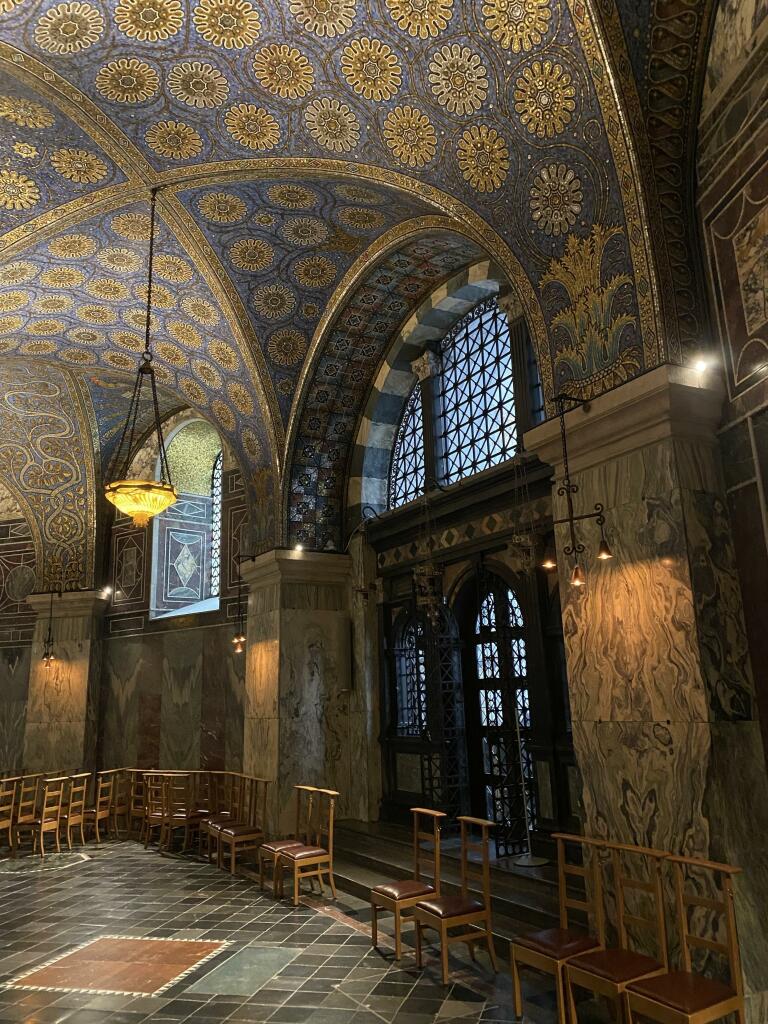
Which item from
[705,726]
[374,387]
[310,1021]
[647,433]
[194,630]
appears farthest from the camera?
[194,630]

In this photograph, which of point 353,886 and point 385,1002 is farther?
point 353,886

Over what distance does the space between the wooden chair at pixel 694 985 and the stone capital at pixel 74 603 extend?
11374mm

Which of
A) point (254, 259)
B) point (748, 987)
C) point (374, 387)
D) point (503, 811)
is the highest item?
point (254, 259)

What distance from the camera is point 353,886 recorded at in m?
7.25

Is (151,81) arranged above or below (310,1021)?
above

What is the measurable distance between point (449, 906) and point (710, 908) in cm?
186

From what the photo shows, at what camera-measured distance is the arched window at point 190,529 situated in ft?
42.5

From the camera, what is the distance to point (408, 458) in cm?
984

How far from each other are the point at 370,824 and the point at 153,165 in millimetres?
7367

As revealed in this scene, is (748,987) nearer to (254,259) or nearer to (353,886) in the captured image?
(353,886)

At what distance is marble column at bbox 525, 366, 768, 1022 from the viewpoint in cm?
427

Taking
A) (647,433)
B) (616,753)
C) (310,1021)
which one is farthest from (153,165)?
(310,1021)

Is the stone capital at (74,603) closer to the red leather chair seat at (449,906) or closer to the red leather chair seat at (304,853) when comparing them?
the red leather chair seat at (304,853)

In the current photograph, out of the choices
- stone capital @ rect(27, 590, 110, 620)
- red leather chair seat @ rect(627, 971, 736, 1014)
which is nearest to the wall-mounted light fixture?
red leather chair seat @ rect(627, 971, 736, 1014)
